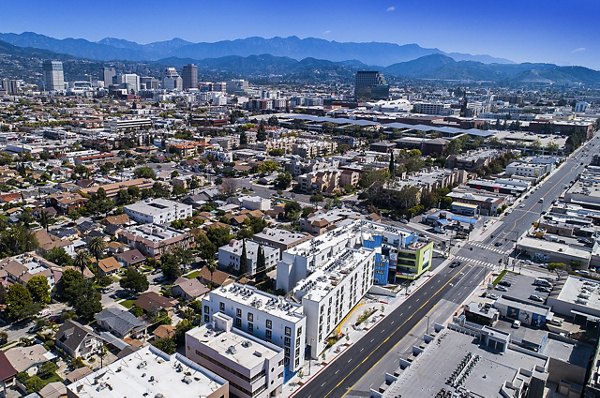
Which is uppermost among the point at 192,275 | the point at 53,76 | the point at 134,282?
the point at 53,76

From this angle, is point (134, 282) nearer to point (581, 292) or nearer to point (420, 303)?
point (420, 303)

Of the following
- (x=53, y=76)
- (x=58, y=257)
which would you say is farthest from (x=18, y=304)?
(x=53, y=76)

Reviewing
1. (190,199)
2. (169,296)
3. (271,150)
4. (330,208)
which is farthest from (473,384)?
(271,150)

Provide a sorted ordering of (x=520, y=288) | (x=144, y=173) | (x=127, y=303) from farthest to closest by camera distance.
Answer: (x=144, y=173) < (x=520, y=288) < (x=127, y=303)

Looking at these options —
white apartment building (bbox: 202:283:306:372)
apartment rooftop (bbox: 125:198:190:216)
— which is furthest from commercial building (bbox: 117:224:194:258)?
white apartment building (bbox: 202:283:306:372)

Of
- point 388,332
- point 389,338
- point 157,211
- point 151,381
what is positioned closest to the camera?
point 151,381

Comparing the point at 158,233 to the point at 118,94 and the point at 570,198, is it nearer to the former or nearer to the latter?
the point at 570,198

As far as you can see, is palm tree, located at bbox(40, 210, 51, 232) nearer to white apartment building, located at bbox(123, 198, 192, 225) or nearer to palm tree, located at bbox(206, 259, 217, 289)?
white apartment building, located at bbox(123, 198, 192, 225)
